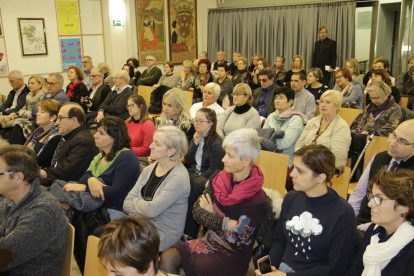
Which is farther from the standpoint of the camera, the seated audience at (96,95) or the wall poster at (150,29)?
the wall poster at (150,29)

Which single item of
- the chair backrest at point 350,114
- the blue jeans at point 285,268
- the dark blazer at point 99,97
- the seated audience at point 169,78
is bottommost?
the blue jeans at point 285,268

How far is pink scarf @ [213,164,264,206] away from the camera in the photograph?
2.25 metres

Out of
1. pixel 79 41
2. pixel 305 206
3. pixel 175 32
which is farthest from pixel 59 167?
pixel 175 32

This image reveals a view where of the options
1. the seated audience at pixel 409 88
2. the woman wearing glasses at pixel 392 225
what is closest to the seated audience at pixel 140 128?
the woman wearing glasses at pixel 392 225

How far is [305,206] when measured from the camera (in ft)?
6.98

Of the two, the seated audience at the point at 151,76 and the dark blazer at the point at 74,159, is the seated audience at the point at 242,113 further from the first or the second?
the seated audience at the point at 151,76

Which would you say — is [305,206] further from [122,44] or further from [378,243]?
[122,44]

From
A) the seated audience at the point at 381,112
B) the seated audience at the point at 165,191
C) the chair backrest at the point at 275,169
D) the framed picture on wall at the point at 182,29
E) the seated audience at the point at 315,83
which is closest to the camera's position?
the seated audience at the point at 165,191

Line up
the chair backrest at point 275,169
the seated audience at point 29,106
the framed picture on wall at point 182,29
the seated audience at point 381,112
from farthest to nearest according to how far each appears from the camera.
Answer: the framed picture on wall at point 182,29
the seated audience at point 29,106
the seated audience at point 381,112
the chair backrest at point 275,169

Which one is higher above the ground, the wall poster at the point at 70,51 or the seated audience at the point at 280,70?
the wall poster at the point at 70,51

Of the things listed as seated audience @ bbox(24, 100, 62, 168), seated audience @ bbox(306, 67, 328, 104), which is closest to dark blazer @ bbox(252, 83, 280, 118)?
seated audience @ bbox(306, 67, 328, 104)

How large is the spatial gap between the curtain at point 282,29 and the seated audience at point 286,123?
5.10 meters

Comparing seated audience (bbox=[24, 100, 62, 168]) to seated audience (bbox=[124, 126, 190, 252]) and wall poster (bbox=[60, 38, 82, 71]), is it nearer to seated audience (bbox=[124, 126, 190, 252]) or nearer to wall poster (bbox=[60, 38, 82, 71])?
seated audience (bbox=[124, 126, 190, 252])

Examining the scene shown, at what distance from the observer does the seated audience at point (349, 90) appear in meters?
5.55
